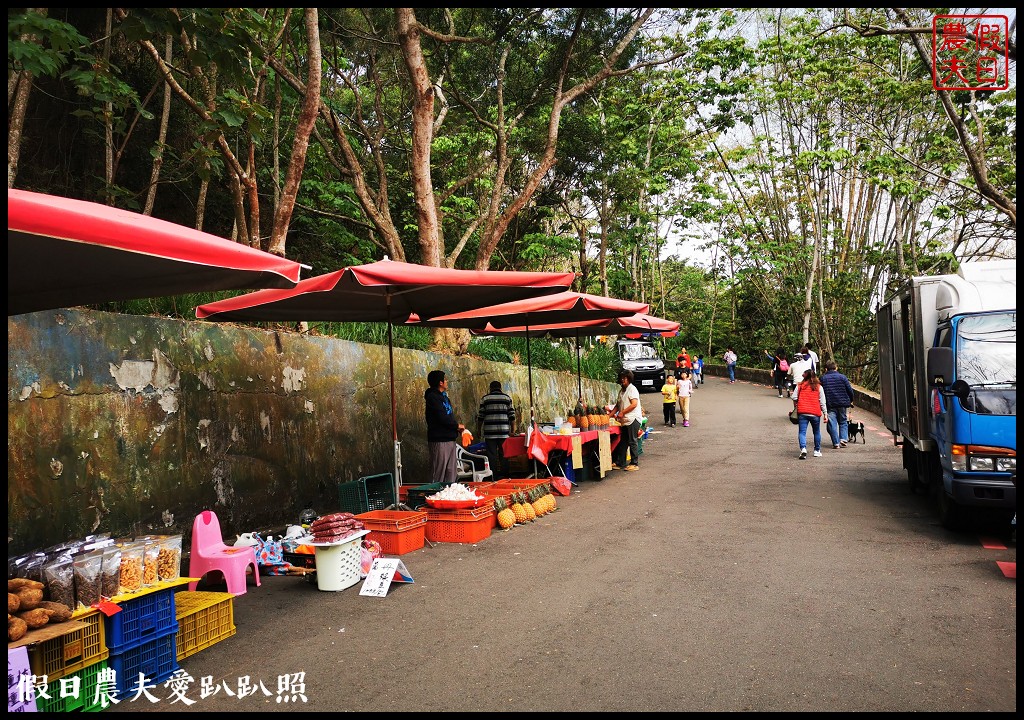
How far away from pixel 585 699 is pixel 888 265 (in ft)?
85.4

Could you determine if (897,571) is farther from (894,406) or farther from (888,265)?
(888,265)

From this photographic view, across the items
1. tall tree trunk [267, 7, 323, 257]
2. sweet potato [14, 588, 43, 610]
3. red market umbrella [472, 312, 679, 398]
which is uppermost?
tall tree trunk [267, 7, 323, 257]

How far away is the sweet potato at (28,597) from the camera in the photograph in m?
4.01

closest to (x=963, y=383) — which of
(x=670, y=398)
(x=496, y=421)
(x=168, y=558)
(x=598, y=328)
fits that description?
(x=496, y=421)

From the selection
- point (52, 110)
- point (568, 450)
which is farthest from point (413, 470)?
point (52, 110)

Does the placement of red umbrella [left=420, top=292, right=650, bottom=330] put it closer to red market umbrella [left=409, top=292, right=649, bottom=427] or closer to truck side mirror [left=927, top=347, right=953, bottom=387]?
red market umbrella [left=409, top=292, right=649, bottom=427]

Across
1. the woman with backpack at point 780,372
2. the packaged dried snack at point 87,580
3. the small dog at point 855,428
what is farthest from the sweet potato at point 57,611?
the woman with backpack at point 780,372

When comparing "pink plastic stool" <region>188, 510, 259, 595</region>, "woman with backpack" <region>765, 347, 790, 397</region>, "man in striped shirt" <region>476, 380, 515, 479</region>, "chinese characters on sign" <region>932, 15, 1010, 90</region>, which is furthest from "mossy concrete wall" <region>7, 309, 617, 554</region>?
"woman with backpack" <region>765, 347, 790, 397</region>

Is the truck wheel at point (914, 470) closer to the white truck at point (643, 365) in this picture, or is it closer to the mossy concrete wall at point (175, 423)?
the mossy concrete wall at point (175, 423)

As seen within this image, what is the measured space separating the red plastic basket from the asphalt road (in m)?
0.18

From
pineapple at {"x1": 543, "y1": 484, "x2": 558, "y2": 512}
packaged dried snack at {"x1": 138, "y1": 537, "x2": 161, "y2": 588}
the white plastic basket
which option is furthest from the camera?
pineapple at {"x1": 543, "y1": 484, "x2": 558, "y2": 512}

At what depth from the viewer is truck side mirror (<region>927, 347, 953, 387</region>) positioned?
7715 mm

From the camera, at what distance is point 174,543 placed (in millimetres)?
4887

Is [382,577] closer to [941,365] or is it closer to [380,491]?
[380,491]
